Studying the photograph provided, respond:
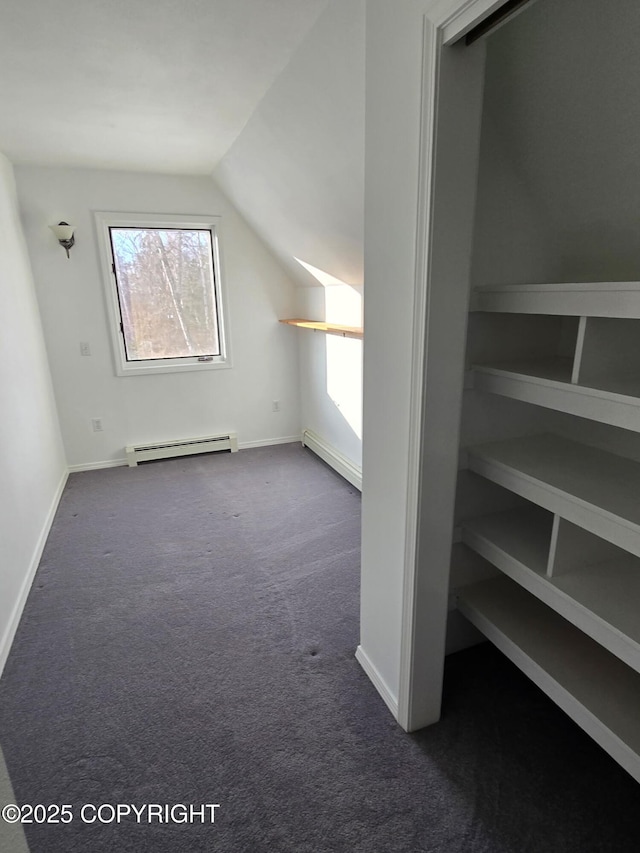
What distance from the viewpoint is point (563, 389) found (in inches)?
42.0

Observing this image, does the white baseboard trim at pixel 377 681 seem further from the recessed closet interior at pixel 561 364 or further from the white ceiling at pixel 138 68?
the white ceiling at pixel 138 68

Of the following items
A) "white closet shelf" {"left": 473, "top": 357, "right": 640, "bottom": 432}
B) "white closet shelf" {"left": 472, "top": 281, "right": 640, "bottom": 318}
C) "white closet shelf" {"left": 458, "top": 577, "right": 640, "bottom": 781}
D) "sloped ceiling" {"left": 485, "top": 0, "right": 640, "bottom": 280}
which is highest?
"sloped ceiling" {"left": 485, "top": 0, "right": 640, "bottom": 280}

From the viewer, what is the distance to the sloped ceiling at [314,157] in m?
1.68

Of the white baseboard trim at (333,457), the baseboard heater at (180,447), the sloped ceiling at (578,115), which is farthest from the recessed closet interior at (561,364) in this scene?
the baseboard heater at (180,447)

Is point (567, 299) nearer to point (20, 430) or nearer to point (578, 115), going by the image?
point (578, 115)

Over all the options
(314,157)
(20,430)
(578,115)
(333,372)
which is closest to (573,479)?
(578,115)

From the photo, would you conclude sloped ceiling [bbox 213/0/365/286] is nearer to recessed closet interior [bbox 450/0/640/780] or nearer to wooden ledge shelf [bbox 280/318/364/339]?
wooden ledge shelf [bbox 280/318/364/339]

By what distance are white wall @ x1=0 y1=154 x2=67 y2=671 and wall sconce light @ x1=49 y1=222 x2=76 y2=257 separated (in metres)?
0.23

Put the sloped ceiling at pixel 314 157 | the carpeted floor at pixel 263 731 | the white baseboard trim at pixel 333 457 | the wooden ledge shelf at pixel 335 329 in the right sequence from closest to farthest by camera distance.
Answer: the carpeted floor at pixel 263 731, the sloped ceiling at pixel 314 157, the wooden ledge shelf at pixel 335 329, the white baseboard trim at pixel 333 457

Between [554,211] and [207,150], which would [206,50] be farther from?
[554,211]

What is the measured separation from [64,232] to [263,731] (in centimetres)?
344

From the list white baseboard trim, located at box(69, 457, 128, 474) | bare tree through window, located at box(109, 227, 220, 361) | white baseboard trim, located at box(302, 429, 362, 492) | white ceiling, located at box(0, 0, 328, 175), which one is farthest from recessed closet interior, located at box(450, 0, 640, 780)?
white baseboard trim, located at box(69, 457, 128, 474)

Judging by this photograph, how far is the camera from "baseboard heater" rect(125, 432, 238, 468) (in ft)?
12.8

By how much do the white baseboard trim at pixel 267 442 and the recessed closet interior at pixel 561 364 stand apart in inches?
116
